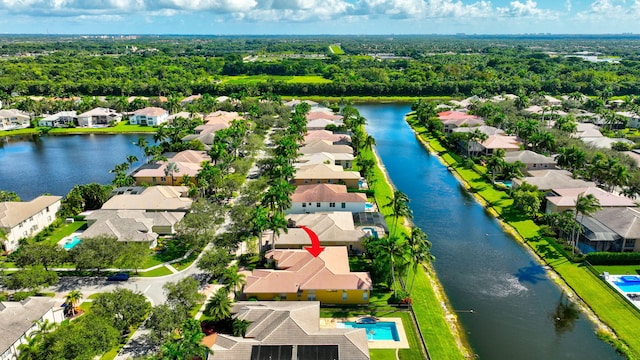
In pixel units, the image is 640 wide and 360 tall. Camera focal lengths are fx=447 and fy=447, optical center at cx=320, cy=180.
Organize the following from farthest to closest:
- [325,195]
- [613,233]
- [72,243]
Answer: [325,195], [72,243], [613,233]

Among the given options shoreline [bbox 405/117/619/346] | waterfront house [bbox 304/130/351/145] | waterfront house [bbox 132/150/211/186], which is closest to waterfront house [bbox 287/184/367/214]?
shoreline [bbox 405/117/619/346]

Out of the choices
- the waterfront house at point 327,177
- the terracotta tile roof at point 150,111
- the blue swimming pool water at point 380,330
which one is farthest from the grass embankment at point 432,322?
the terracotta tile roof at point 150,111

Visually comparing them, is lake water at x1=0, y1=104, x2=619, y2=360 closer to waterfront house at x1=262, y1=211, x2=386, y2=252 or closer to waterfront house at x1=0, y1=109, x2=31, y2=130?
waterfront house at x1=262, y1=211, x2=386, y2=252

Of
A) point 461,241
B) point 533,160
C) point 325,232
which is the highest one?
point 533,160

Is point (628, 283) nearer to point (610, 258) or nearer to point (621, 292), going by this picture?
point (621, 292)

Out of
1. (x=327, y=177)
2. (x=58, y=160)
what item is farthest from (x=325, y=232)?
(x=58, y=160)

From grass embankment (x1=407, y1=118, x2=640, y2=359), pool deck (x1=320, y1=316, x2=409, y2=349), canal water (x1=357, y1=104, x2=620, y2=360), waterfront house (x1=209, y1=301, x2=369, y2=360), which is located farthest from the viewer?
grass embankment (x1=407, y1=118, x2=640, y2=359)

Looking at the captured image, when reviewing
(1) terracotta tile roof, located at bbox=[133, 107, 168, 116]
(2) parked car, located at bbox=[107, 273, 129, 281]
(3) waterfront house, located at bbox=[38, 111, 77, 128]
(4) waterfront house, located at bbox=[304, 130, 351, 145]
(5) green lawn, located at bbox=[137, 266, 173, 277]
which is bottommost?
(5) green lawn, located at bbox=[137, 266, 173, 277]
